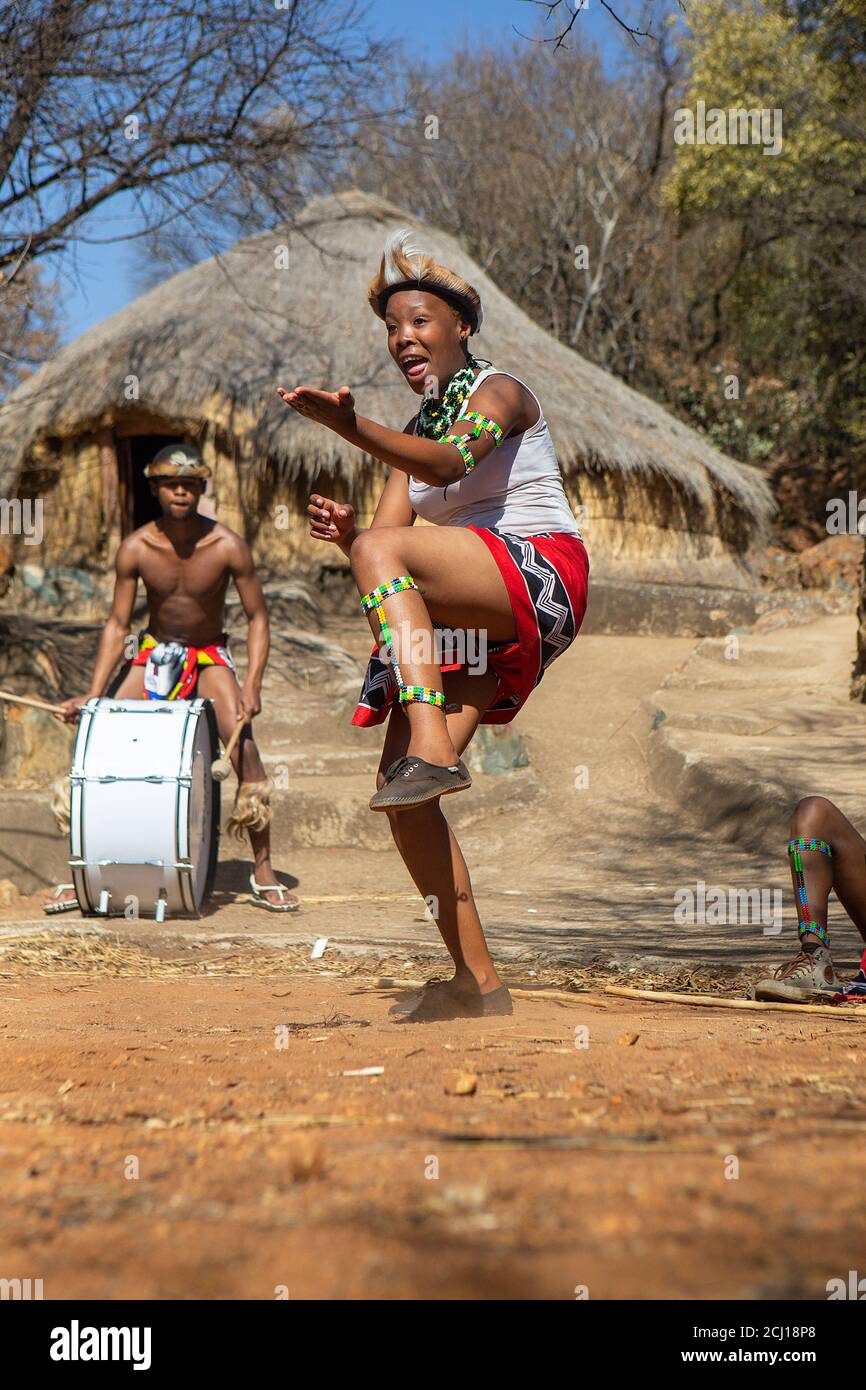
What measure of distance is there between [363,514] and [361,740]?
5.45m

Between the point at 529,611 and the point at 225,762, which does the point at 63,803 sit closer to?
the point at 225,762

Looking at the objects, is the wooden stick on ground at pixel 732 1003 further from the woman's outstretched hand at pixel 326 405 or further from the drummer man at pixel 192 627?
the drummer man at pixel 192 627

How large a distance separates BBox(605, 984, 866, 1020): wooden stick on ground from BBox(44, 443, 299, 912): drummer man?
2617 mm

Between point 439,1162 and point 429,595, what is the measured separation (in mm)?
1617

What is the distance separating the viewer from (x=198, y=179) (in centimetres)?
899

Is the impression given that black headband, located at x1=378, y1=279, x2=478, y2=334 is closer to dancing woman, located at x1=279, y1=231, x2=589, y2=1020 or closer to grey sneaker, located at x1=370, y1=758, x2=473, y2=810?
dancing woman, located at x1=279, y1=231, x2=589, y2=1020

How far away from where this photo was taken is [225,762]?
19.3 feet

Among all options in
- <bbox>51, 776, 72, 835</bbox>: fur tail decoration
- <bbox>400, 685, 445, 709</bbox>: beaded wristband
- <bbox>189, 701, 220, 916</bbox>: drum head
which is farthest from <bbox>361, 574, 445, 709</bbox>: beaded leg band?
<bbox>51, 776, 72, 835</bbox>: fur tail decoration

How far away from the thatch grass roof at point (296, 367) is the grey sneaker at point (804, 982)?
11180 mm

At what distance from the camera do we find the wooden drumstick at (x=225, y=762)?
584cm

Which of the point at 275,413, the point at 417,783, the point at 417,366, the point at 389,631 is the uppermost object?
the point at 275,413

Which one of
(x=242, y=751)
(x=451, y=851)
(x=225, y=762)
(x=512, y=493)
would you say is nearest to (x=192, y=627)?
(x=242, y=751)

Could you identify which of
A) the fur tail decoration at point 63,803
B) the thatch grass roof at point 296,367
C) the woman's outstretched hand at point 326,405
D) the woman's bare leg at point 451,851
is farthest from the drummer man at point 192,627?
the thatch grass roof at point 296,367
